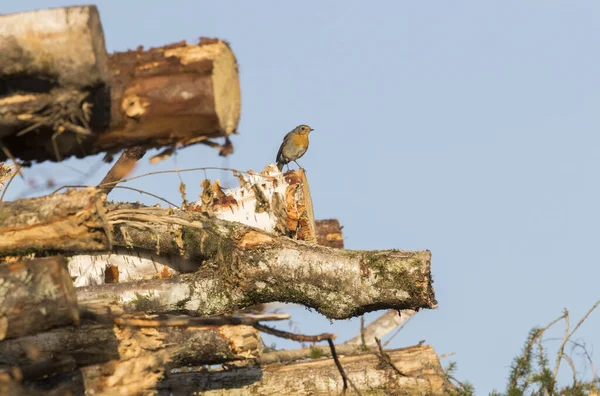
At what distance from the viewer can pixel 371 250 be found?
25.0ft

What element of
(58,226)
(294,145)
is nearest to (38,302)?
(58,226)

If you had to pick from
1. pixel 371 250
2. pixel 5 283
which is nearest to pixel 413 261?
pixel 371 250

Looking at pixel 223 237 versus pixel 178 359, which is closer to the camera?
pixel 178 359

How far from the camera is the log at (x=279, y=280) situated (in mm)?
7367

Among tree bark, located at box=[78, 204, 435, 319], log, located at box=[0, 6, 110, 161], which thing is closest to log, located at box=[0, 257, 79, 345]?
log, located at box=[0, 6, 110, 161]

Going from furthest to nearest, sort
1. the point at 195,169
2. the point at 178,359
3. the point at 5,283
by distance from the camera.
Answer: the point at 178,359 < the point at 195,169 < the point at 5,283

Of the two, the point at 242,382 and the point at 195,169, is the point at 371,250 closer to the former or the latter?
the point at 242,382

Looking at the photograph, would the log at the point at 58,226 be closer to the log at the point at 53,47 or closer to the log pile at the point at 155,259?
the log pile at the point at 155,259

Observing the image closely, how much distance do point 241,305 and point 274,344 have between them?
2109 millimetres

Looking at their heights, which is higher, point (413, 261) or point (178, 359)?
point (413, 261)

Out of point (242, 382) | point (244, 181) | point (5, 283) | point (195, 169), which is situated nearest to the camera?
point (5, 283)

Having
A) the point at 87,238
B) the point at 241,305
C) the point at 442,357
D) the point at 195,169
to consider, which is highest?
the point at 195,169

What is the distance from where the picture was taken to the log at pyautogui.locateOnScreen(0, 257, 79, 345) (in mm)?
4926

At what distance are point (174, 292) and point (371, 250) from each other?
1.68 metres
